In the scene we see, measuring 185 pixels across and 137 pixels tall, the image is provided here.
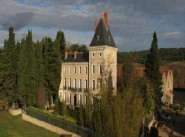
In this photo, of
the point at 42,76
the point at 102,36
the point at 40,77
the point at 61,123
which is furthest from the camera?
the point at 102,36

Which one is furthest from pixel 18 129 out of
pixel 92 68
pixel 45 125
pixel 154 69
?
pixel 154 69

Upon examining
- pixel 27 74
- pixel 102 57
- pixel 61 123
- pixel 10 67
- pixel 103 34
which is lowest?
pixel 61 123

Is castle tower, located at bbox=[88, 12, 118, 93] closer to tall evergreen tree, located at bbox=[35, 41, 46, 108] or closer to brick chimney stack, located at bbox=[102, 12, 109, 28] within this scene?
brick chimney stack, located at bbox=[102, 12, 109, 28]

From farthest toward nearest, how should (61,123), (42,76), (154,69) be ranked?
(42,76) < (154,69) < (61,123)

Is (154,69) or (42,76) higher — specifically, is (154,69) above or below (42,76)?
above

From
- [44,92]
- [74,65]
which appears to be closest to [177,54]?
[74,65]

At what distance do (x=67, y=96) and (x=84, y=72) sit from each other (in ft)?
19.9

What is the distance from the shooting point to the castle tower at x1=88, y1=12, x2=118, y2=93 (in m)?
48.8

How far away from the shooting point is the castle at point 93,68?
49.0m

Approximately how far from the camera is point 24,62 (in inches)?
1779

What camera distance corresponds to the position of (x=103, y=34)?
1954 inches

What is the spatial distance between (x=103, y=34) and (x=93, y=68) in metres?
5.77

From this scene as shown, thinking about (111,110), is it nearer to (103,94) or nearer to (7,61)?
(103,94)

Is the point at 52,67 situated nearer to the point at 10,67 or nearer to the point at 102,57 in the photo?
the point at 10,67
